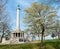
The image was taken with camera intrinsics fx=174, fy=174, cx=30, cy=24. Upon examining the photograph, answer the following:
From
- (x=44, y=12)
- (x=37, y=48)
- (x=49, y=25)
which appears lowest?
(x=37, y=48)

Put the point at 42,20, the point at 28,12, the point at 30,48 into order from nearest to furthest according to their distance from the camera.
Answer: the point at 30,48, the point at 42,20, the point at 28,12

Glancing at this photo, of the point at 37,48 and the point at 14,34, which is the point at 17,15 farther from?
the point at 37,48

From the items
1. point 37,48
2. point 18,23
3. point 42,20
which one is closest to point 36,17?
point 42,20

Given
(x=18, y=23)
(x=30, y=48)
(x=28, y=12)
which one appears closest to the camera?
(x=30, y=48)

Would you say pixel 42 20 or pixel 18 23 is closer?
pixel 42 20

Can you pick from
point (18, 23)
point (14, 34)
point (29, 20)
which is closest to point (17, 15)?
point (18, 23)

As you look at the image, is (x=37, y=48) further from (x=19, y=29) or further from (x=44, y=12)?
(x=19, y=29)

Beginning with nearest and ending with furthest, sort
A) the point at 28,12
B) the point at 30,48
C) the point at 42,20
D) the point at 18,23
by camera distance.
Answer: the point at 30,48
the point at 42,20
the point at 28,12
the point at 18,23

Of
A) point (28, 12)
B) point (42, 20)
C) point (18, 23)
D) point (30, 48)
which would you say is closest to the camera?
point (30, 48)

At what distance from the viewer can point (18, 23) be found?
50031 millimetres

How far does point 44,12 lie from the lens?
29.1 meters

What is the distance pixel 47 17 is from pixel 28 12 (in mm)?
3391

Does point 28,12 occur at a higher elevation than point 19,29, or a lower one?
higher

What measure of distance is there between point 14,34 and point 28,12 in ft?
73.8
